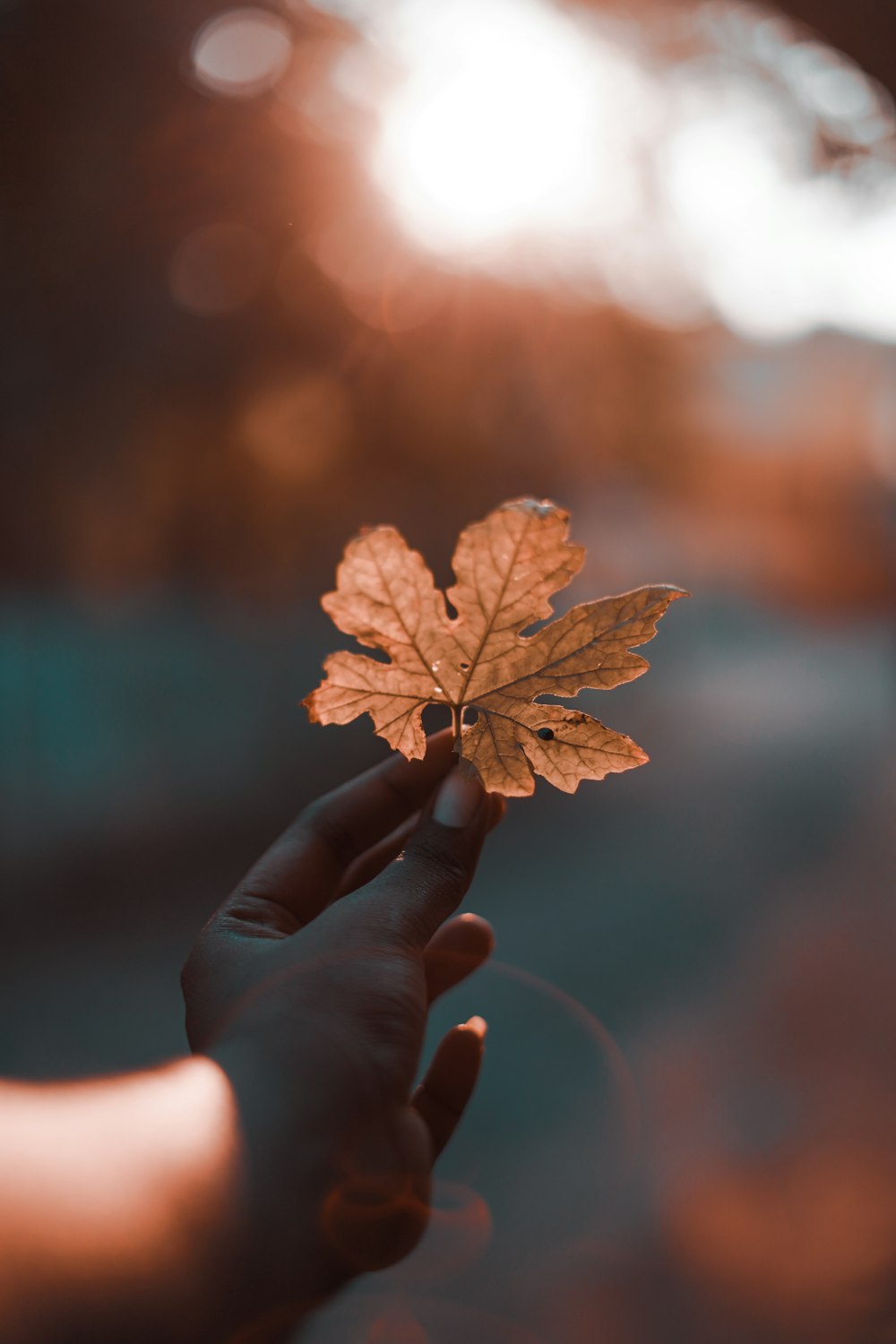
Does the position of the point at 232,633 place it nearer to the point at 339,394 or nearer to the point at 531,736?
the point at 339,394

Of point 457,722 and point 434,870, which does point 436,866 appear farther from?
point 457,722

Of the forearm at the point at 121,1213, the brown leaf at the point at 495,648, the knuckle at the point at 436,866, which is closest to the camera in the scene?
the forearm at the point at 121,1213

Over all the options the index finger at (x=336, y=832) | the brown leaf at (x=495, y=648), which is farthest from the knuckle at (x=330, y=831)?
the brown leaf at (x=495, y=648)

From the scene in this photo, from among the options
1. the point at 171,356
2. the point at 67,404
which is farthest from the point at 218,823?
the point at 171,356

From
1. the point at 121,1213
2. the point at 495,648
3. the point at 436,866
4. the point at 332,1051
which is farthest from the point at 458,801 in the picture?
the point at 121,1213

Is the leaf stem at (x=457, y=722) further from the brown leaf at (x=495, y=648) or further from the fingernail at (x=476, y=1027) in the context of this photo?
the fingernail at (x=476, y=1027)

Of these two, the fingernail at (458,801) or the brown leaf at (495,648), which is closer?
the brown leaf at (495,648)

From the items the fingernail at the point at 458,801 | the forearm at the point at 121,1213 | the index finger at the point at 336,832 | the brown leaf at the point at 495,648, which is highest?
the brown leaf at the point at 495,648

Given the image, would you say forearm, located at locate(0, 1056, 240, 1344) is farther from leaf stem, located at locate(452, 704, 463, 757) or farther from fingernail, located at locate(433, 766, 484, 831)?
leaf stem, located at locate(452, 704, 463, 757)
